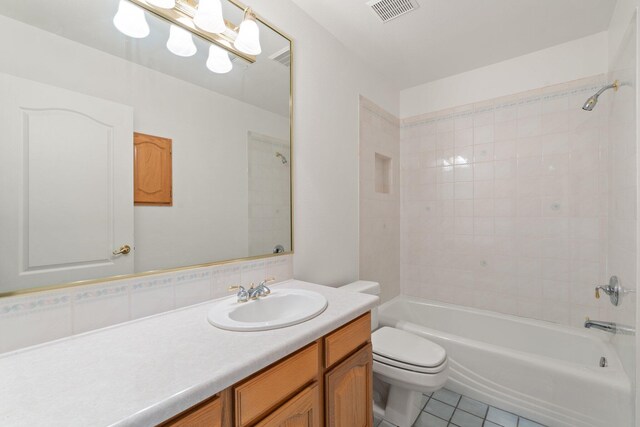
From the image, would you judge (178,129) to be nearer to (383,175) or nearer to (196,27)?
(196,27)

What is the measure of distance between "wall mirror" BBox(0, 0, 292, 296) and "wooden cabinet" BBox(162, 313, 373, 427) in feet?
1.98

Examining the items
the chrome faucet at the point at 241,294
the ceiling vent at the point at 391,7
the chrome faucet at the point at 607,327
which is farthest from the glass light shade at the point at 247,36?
the chrome faucet at the point at 607,327

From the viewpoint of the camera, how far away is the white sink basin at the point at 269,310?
0.90 meters

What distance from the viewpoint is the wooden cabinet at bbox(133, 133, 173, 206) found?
1013 millimetres

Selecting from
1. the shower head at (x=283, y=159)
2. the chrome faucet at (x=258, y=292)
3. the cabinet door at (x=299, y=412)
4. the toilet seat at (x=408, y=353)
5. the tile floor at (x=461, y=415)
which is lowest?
the tile floor at (x=461, y=415)

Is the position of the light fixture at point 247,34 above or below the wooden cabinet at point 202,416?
above

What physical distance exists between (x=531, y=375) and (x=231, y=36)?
242 centimetres

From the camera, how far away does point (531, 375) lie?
5.20 ft

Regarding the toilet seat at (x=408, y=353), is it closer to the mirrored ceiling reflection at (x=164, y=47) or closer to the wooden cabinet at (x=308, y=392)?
the wooden cabinet at (x=308, y=392)

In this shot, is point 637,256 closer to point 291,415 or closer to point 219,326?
point 291,415

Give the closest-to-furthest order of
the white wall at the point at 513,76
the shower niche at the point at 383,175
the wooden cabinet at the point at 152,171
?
1. the wooden cabinet at the point at 152,171
2. the white wall at the point at 513,76
3. the shower niche at the point at 383,175

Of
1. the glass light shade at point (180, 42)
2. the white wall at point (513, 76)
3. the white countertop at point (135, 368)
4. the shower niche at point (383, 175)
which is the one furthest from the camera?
the shower niche at point (383, 175)

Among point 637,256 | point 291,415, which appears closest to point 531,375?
point 637,256

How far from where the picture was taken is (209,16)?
44.4 inches
